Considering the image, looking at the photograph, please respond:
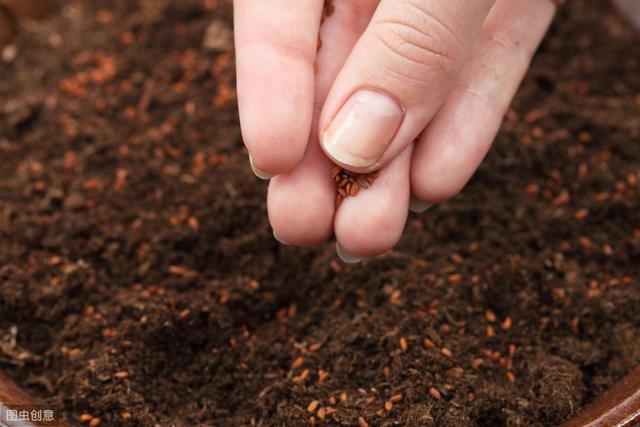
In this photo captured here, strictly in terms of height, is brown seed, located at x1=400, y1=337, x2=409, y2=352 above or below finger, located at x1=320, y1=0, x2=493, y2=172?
below

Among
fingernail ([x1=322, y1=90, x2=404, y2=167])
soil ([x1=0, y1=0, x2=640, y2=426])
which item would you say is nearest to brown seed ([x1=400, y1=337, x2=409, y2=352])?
soil ([x1=0, y1=0, x2=640, y2=426])

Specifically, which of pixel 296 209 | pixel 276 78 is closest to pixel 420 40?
pixel 276 78

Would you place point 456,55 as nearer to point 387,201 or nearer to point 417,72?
point 417,72

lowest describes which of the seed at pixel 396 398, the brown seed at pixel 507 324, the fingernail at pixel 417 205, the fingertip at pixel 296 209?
the seed at pixel 396 398

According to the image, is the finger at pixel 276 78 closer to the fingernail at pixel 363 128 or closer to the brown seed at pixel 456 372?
the fingernail at pixel 363 128

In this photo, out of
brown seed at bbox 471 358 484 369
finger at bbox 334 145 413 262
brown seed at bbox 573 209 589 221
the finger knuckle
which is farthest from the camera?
brown seed at bbox 573 209 589 221

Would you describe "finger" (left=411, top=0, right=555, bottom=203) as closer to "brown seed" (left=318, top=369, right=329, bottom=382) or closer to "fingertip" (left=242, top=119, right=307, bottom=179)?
"fingertip" (left=242, top=119, right=307, bottom=179)

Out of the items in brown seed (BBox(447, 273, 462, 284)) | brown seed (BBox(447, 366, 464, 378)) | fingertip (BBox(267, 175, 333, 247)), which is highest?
fingertip (BBox(267, 175, 333, 247))

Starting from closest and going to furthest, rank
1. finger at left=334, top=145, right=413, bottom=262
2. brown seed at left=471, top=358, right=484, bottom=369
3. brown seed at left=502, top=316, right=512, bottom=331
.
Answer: finger at left=334, top=145, right=413, bottom=262 → brown seed at left=471, top=358, right=484, bottom=369 → brown seed at left=502, top=316, right=512, bottom=331

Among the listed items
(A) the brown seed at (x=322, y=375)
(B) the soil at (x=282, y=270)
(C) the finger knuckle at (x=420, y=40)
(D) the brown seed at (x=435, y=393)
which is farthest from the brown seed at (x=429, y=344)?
(C) the finger knuckle at (x=420, y=40)
